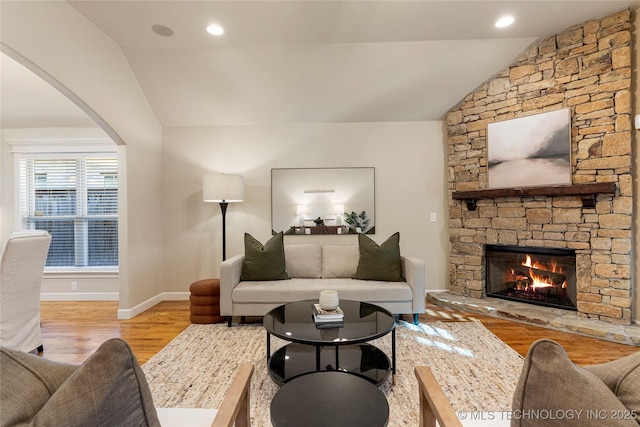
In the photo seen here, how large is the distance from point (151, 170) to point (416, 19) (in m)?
3.55

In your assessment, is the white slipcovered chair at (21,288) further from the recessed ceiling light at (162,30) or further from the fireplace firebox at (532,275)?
the fireplace firebox at (532,275)

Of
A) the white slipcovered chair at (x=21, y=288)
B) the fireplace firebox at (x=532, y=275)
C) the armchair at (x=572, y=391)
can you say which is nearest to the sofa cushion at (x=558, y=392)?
the armchair at (x=572, y=391)

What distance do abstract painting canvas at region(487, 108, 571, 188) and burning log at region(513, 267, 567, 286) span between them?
39.6 inches

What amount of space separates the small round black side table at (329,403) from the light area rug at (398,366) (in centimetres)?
59

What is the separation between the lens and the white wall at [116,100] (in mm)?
2283

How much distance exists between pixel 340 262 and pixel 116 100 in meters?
3.09

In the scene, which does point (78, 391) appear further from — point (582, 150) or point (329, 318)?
point (582, 150)

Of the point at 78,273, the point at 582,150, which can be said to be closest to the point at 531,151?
the point at 582,150

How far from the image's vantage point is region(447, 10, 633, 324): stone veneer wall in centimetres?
285

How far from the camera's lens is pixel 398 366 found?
2270 mm

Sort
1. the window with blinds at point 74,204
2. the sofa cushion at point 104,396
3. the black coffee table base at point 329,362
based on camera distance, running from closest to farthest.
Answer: the sofa cushion at point 104,396, the black coffee table base at point 329,362, the window with blinds at point 74,204

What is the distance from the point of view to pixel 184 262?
13.7 feet

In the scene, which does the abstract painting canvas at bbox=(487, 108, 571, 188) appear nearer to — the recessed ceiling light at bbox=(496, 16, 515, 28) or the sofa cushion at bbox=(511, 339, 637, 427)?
the recessed ceiling light at bbox=(496, 16, 515, 28)

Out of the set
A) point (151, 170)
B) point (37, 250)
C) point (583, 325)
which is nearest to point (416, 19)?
point (583, 325)
